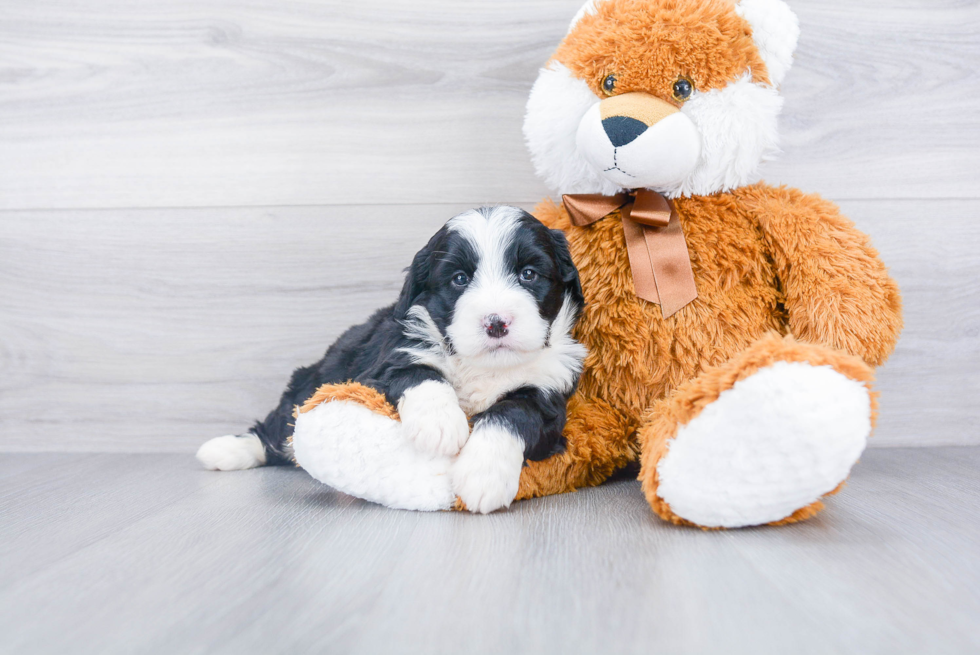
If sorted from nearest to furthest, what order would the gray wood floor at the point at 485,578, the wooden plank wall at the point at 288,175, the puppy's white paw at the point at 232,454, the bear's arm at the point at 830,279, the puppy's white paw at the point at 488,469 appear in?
the gray wood floor at the point at 485,578 → the puppy's white paw at the point at 488,469 → the bear's arm at the point at 830,279 → the puppy's white paw at the point at 232,454 → the wooden plank wall at the point at 288,175

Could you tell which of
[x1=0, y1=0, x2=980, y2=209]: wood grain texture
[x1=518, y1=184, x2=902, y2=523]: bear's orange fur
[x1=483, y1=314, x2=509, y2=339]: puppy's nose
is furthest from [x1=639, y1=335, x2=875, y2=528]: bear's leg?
[x1=0, y1=0, x2=980, y2=209]: wood grain texture

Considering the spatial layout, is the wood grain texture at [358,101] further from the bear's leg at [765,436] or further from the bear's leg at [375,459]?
the bear's leg at [765,436]

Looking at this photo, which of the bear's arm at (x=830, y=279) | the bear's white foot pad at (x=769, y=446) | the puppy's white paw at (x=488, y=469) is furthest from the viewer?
the bear's arm at (x=830, y=279)

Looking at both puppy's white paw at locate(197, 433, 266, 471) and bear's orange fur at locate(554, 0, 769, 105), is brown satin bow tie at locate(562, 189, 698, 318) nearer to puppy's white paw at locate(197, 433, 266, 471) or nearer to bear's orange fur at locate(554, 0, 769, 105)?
bear's orange fur at locate(554, 0, 769, 105)

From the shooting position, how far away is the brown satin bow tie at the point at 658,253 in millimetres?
1282

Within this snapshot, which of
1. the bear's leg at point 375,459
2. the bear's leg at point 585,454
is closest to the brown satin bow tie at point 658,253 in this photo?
the bear's leg at point 585,454

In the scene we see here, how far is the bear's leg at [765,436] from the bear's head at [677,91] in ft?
1.34

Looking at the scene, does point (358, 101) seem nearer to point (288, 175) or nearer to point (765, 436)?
point (288, 175)

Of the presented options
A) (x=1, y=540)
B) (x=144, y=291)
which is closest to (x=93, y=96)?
(x=144, y=291)

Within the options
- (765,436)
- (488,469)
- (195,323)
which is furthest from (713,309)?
(195,323)

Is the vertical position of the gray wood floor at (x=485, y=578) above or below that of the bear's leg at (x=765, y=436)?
below

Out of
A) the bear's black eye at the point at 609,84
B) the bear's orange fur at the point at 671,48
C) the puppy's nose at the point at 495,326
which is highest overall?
the bear's orange fur at the point at 671,48

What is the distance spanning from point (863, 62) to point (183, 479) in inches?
74.9

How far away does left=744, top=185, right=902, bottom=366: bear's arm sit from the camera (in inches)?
47.7
